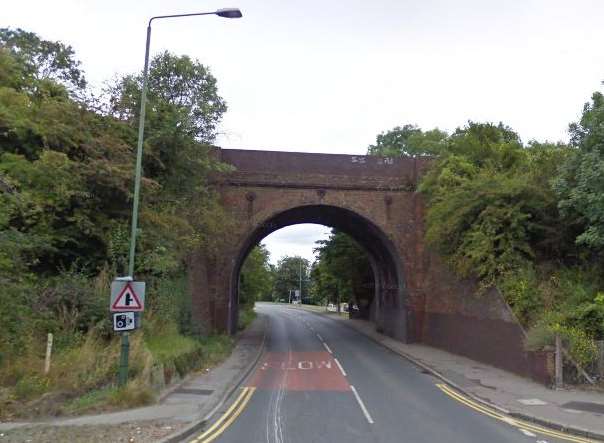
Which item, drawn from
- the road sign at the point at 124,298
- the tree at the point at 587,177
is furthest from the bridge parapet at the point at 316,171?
the road sign at the point at 124,298

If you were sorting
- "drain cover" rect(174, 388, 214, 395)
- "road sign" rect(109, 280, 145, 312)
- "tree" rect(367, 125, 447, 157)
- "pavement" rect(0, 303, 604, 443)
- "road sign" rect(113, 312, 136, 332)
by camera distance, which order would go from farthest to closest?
"tree" rect(367, 125, 447, 157) < "drain cover" rect(174, 388, 214, 395) < "road sign" rect(109, 280, 145, 312) < "road sign" rect(113, 312, 136, 332) < "pavement" rect(0, 303, 604, 443)

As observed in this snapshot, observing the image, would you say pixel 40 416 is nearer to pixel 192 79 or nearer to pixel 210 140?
pixel 210 140

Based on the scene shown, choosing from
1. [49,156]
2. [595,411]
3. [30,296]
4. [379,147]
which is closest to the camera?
[595,411]

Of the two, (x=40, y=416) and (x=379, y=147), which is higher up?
(x=379, y=147)

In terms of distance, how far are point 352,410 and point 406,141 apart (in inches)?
1907

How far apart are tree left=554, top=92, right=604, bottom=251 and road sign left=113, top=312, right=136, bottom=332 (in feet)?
42.7

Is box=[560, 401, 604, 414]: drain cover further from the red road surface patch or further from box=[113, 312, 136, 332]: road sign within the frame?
box=[113, 312, 136, 332]: road sign

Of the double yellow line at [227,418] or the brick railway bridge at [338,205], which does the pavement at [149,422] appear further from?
the brick railway bridge at [338,205]

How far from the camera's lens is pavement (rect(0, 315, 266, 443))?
867cm

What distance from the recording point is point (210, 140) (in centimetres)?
2495

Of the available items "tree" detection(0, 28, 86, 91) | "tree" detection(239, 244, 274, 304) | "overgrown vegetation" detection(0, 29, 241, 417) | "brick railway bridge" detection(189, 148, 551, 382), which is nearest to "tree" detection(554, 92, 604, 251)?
"brick railway bridge" detection(189, 148, 551, 382)

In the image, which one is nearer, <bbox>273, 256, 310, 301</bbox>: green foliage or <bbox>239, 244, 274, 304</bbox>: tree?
<bbox>239, 244, 274, 304</bbox>: tree

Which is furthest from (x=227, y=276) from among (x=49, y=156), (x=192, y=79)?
(x=49, y=156)

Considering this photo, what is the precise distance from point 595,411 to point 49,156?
47.5ft
